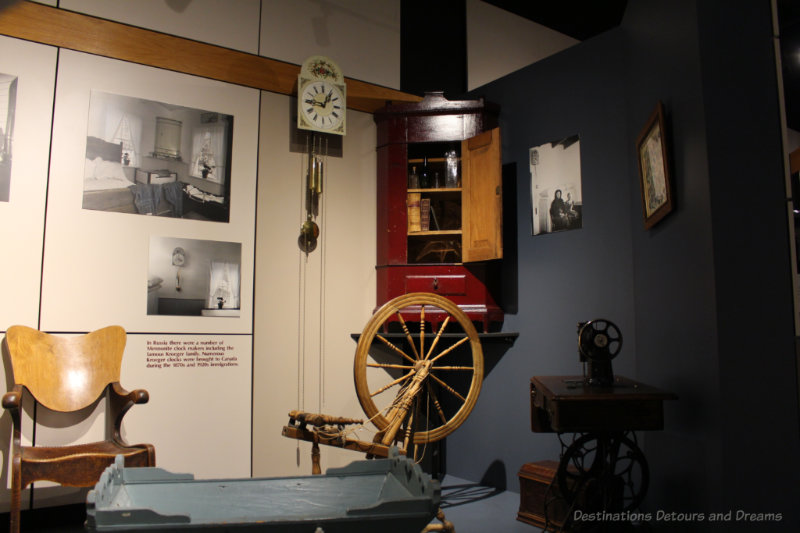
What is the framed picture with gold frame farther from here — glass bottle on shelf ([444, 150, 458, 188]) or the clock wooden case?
glass bottle on shelf ([444, 150, 458, 188])

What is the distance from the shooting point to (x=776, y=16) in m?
2.62

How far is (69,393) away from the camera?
12.7ft

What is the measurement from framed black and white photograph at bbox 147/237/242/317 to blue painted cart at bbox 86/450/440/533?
248 cm

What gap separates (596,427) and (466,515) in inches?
66.2

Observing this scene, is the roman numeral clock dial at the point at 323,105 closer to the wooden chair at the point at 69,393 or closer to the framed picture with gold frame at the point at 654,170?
the wooden chair at the point at 69,393

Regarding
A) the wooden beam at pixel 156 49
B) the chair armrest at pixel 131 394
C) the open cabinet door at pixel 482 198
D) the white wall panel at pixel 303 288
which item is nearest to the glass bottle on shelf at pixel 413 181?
the white wall panel at pixel 303 288

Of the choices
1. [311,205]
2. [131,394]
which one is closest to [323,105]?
[311,205]

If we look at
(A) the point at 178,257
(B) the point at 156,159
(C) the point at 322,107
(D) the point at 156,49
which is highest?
(D) the point at 156,49

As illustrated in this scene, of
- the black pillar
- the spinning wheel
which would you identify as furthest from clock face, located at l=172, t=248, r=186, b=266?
the spinning wheel

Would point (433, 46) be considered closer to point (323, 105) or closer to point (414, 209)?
point (323, 105)

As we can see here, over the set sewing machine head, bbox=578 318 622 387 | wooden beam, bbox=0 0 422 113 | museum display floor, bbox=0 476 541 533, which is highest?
wooden beam, bbox=0 0 422 113

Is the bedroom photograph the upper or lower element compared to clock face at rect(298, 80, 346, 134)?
lower

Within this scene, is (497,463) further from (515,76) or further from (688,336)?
(515,76)

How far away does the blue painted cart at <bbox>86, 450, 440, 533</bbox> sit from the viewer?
1.53 m
